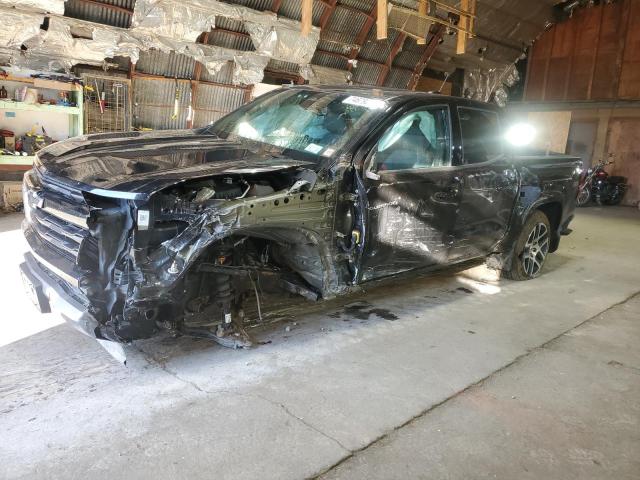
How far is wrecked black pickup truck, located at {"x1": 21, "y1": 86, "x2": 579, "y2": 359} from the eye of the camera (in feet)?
8.64

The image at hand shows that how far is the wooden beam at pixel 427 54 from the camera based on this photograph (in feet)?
38.5

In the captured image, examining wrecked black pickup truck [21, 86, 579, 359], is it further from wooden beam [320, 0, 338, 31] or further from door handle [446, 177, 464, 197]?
wooden beam [320, 0, 338, 31]

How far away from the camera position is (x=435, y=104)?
13.1ft

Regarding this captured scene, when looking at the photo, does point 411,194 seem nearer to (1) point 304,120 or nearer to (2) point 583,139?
(1) point 304,120

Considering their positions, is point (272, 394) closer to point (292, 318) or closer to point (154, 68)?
point (292, 318)

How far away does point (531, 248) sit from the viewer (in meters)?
5.45

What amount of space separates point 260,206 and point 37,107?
5.58 metres

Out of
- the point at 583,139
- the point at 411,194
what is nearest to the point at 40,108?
the point at 411,194

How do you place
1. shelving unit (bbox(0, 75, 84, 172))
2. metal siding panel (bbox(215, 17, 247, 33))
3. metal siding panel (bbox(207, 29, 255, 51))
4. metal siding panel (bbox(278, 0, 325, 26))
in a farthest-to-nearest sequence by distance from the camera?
metal siding panel (bbox(278, 0, 325, 26)), metal siding panel (bbox(207, 29, 255, 51)), metal siding panel (bbox(215, 17, 247, 33)), shelving unit (bbox(0, 75, 84, 172))

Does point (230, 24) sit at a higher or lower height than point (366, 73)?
higher

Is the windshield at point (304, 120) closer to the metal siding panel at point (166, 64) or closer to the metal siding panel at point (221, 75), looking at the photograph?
the metal siding panel at point (166, 64)

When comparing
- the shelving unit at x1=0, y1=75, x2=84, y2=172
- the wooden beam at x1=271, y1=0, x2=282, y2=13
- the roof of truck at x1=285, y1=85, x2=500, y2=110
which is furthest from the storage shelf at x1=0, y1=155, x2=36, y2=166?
the wooden beam at x1=271, y1=0, x2=282, y2=13

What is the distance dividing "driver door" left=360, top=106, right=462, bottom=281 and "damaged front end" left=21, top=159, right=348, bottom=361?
39 cm

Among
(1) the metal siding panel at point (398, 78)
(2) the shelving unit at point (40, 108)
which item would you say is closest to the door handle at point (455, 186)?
(2) the shelving unit at point (40, 108)
